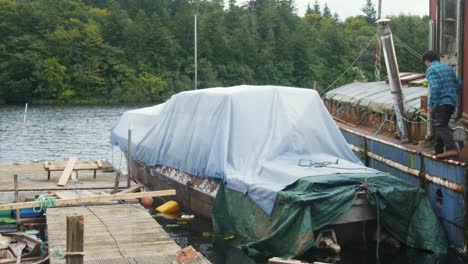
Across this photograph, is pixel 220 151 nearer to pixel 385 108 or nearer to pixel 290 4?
pixel 385 108

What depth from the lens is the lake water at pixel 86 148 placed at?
500 inches

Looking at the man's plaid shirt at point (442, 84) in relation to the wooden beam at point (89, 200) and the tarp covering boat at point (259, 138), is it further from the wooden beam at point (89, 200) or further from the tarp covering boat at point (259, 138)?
the wooden beam at point (89, 200)

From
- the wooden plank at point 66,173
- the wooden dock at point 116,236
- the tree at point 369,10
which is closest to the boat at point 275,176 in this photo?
the wooden dock at point 116,236

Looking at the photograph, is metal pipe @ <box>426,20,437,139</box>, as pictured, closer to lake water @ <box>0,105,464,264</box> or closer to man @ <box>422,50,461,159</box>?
man @ <box>422,50,461,159</box>

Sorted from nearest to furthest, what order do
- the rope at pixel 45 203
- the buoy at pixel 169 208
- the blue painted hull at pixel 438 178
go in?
1. the blue painted hull at pixel 438 178
2. the rope at pixel 45 203
3. the buoy at pixel 169 208

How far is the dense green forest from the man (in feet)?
231

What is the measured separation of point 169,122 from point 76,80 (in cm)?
8002

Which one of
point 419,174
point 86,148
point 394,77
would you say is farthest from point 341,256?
point 86,148

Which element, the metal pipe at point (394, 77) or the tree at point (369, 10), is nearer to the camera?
the metal pipe at point (394, 77)

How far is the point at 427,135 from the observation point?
1453 cm

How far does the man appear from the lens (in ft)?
43.0

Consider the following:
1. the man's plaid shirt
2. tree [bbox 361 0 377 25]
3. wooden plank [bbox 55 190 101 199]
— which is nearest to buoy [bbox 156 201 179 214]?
wooden plank [bbox 55 190 101 199]

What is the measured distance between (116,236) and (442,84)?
23.4 feet

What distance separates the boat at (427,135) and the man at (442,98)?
0.90ft
